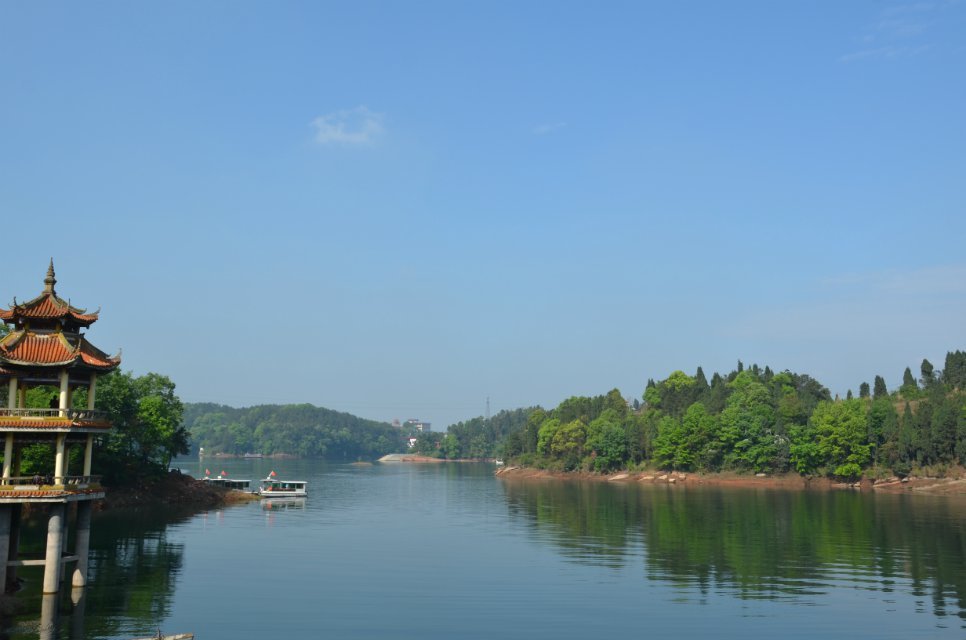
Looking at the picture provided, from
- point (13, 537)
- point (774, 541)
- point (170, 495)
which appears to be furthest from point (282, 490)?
point (774, 541)

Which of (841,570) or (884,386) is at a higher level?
(884,386)

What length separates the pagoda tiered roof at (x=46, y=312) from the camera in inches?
1845

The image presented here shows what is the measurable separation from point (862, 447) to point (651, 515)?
70.3m

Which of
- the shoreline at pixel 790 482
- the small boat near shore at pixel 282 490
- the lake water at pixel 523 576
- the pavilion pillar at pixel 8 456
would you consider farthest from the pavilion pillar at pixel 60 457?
the shoreline at pixel 790 482

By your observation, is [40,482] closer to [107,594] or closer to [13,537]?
[13,537]

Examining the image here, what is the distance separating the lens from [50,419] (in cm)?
4509

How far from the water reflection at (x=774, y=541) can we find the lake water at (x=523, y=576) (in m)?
0.28

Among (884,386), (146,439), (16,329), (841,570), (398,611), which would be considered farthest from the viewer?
(884,386)

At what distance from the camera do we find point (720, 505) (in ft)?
357

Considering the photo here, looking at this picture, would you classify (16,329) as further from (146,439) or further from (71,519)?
(146,439)

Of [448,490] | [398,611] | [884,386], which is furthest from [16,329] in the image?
[884,386]

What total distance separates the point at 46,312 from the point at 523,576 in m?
35.3

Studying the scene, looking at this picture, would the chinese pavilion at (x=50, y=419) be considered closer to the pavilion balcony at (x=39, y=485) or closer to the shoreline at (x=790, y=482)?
the pavilion balcony at (x=39, y=485)

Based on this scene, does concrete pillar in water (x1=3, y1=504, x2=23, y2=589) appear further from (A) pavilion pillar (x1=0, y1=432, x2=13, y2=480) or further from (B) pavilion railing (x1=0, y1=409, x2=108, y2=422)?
(B) pavilion railing (x1=0, y1=409, x2=108, y2=422)
